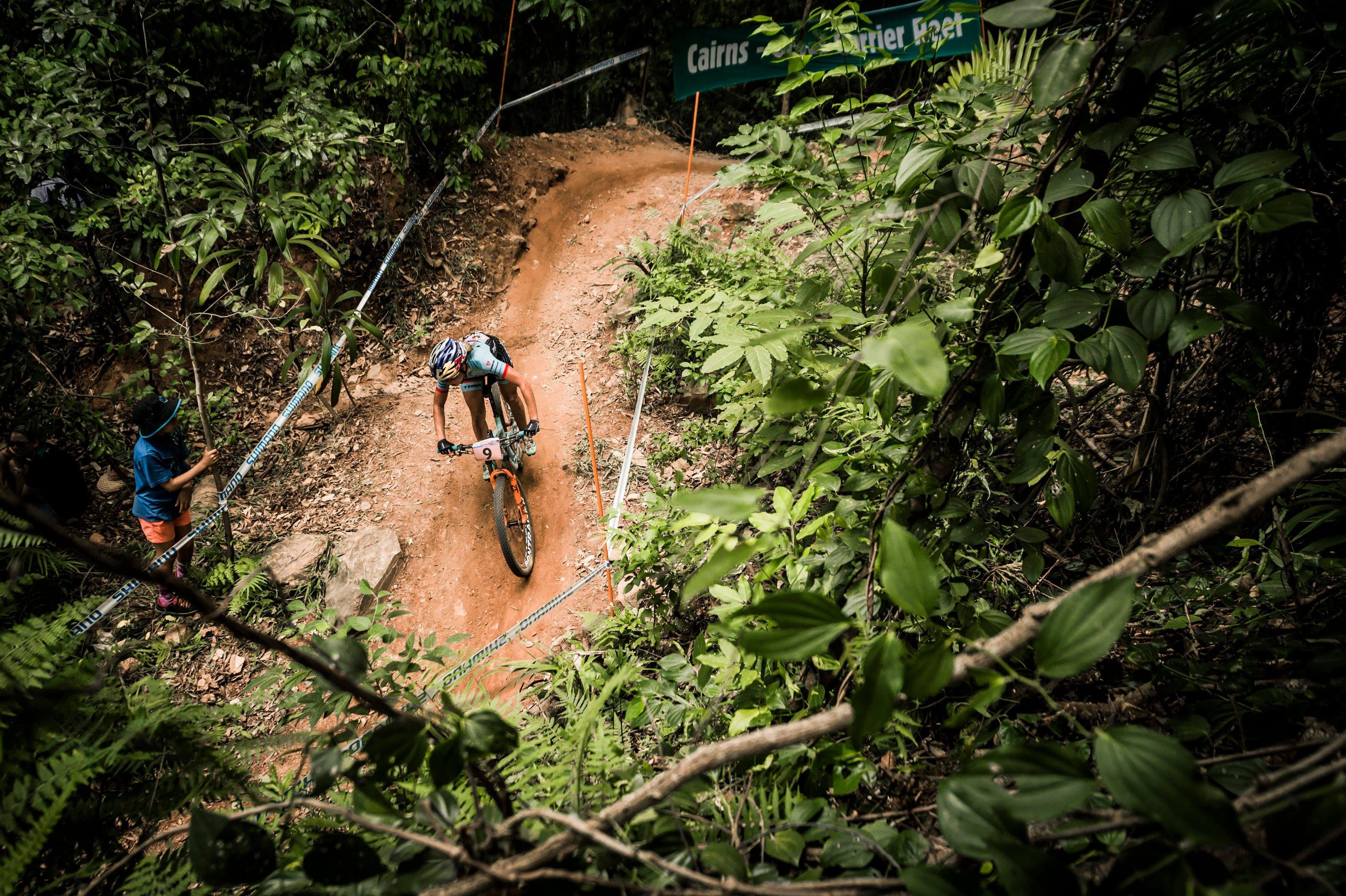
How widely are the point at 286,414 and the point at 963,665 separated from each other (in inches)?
277

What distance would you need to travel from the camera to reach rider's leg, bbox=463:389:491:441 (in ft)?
18.3

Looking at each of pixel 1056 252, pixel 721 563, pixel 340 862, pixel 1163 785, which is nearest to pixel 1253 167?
pixel 1056 252

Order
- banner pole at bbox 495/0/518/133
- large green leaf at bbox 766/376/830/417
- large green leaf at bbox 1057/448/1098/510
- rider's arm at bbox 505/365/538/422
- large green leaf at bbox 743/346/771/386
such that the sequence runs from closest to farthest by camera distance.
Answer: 1. large green leaf at bbox 766/376/830/417
2. large green leaf at bbox 1057/448/1098/510
3. large green leaf at bbox 743/346/771/386
4. rider's arm at bbox 505/365/538/422
5. banner pole at bbox 495/0/518/133

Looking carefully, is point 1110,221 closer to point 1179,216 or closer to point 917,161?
point 1179,216

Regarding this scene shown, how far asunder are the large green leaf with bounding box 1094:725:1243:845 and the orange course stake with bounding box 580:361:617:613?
12.0ft

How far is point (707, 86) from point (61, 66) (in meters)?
6.28

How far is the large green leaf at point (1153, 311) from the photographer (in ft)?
4.29

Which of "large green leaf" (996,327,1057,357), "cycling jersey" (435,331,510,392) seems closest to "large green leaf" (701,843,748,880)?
"large green leaf" (996,327,1057,357)

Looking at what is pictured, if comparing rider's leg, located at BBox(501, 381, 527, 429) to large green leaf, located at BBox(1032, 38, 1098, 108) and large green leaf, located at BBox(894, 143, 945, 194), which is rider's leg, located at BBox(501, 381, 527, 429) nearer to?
large green leaf, located at BBox(894, 143, 945, 194)

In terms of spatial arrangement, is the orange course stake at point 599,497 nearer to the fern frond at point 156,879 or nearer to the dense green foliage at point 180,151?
the dense green foliage at point 180,151

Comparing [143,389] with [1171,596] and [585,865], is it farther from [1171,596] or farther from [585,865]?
[1171,596]

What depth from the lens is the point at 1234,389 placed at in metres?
2.19

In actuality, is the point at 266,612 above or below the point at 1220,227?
below

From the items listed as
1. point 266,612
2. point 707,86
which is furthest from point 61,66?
point 707,86
